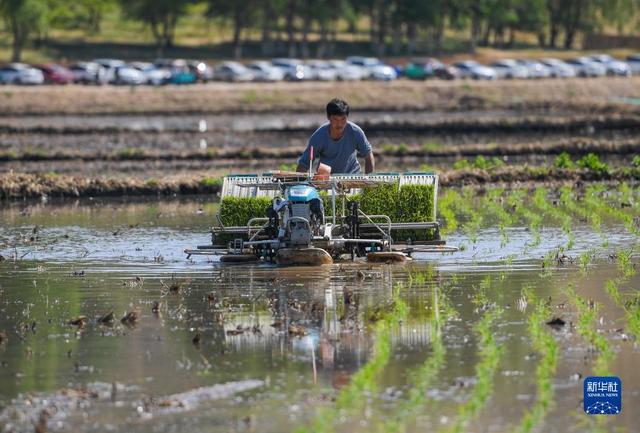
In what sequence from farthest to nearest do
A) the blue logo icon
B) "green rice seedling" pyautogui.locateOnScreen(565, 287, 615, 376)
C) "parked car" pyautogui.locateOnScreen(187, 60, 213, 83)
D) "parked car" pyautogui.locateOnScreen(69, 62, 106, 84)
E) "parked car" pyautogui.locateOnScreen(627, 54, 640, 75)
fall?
"parked car" pyautogui.locateOnScreen(627, 54, 640, 75) → "parked car" pyautogui.locateOnScreen(187, 60, 213, 83) → "parked car" pyautogui.locateOnScreen(69, 62, 106, 84) → "green rice seedling" pyautogui.locateOnScreen(565, 287, 615, 376) → the blue logo icon

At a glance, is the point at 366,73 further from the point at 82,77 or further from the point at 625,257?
the point at 625,257

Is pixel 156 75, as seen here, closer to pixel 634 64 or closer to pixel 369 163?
pixel 634 64

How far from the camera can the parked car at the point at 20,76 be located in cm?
8150

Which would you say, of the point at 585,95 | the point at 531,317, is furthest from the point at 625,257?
the point at 585,95

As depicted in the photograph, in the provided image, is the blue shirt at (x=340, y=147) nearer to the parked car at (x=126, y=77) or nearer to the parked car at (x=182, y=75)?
the parked car at (x=126, y=77)

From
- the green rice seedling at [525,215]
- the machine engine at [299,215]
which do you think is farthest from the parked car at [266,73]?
the machine engine at [299,215]

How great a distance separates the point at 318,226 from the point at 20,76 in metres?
66.2

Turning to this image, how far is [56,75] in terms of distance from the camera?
277ft

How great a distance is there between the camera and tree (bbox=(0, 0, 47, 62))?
320 ft

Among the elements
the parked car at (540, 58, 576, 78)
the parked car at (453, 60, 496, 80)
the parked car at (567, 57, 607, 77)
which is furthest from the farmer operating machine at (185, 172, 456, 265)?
the parked car at (567, 57, 607, 77)

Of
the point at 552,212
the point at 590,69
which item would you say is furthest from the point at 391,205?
the point at 590,69

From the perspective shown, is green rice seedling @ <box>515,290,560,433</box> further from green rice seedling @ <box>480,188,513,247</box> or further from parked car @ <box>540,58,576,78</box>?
parked car @ <box>540,58,576,78</box>

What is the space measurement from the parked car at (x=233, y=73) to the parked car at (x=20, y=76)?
11.6 m

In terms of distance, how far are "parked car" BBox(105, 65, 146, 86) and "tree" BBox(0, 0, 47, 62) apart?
50.6 ft
